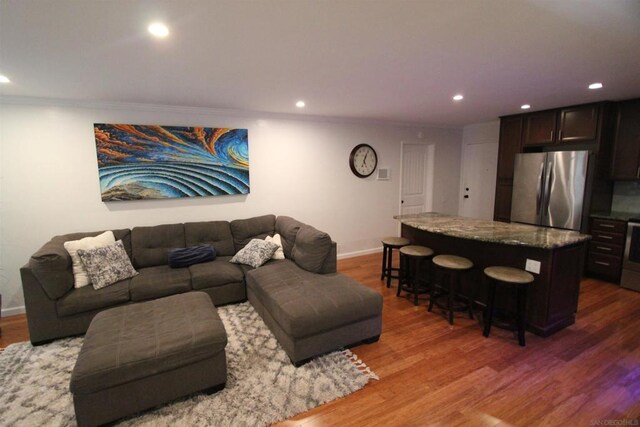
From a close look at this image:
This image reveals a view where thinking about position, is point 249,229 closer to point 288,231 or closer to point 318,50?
point 288,231

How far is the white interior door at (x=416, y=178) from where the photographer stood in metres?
5.68

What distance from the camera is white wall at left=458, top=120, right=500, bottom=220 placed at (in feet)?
18.0

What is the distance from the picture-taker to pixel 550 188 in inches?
166

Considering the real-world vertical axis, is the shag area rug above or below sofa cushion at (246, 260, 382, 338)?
below

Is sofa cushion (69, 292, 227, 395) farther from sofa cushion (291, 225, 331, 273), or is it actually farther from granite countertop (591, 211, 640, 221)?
granite countertop (591, 211, 640, 221)

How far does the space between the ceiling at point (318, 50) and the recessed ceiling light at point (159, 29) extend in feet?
0.14

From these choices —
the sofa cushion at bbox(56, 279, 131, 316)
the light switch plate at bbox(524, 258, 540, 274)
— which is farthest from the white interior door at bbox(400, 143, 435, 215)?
the sofa cushion at bbox(56, 279, 131, 316)

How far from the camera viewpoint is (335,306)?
2.41 metres

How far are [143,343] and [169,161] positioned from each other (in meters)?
2.55

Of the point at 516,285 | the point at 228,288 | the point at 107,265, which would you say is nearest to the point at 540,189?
the point at 516,285

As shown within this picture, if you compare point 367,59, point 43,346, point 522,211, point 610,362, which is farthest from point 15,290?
point 522,211

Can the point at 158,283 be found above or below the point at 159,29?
below

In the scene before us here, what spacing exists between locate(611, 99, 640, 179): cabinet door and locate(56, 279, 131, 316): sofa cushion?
6.21 meters

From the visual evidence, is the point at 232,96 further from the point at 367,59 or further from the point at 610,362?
the point at 610,362
